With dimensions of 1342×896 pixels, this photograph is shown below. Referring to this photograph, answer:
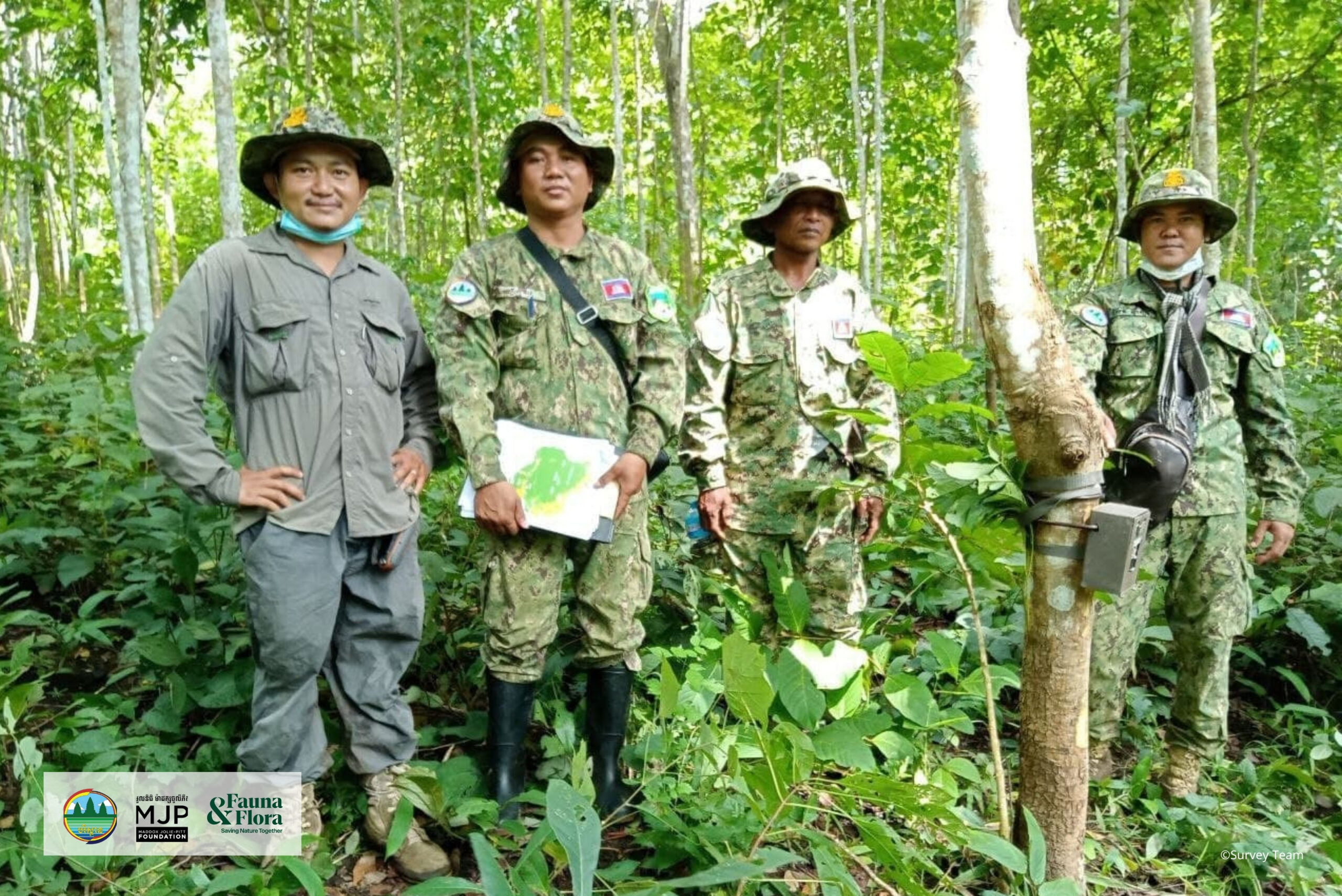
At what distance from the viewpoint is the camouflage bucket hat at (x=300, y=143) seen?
2.37m

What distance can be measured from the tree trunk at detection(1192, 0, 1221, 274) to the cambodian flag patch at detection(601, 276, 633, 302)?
435 cm

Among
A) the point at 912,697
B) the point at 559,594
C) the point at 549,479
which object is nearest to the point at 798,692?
the point at 912,697

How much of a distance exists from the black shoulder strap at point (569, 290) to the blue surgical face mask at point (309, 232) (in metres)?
0.52

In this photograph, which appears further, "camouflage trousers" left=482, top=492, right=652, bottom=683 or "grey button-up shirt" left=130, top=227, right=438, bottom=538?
"camouflage trousers" left=482, top=492, right=652, bottom=683

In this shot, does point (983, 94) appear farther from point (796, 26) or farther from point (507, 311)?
point (796, 26)

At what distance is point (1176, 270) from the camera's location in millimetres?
3062

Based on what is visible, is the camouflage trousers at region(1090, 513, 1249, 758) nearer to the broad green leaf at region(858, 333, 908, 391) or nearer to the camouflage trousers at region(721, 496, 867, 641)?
the camouflage trousers at region(721, 496, 867, 641)

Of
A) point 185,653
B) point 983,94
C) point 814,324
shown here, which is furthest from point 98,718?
point 983,94

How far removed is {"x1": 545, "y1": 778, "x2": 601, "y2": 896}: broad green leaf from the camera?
5.21ft

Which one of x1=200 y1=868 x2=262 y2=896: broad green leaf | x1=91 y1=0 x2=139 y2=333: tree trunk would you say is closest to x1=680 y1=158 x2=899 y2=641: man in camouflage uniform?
x1=200 y1=868 x2=262 y2=896: broad green leaf

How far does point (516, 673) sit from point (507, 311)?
3.60 feet

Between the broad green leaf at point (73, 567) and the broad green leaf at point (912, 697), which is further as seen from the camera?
the broad green leaf at point (73, 567)

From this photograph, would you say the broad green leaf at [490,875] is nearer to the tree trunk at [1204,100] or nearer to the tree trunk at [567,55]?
the tree trunk at [1204,100]

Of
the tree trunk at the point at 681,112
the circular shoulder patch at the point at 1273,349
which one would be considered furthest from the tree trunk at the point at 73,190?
the circular shoulder patch at the point at 1273,349
